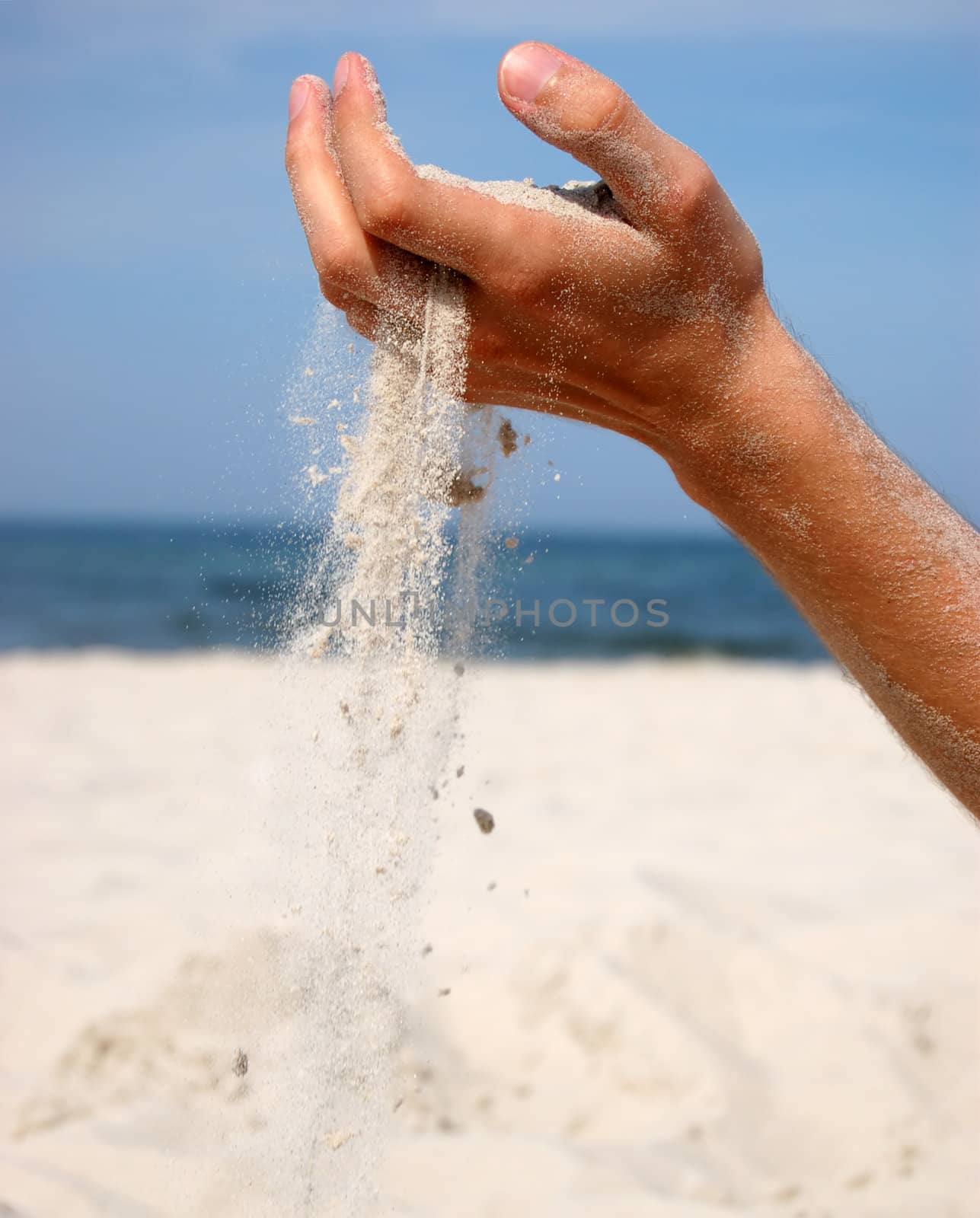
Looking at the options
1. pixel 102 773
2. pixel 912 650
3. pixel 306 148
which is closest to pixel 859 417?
pixel 912 650

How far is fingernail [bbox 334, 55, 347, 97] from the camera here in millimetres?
1255

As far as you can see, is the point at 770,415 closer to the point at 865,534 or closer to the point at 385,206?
the point at 865,534

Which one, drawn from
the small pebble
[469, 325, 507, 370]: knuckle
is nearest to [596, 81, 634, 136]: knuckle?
[469, 325, 507, 370]: knuckle

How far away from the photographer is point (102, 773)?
14.6 feet

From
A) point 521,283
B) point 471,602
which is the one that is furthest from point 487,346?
point 471,602

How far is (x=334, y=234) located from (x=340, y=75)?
8.6 inches

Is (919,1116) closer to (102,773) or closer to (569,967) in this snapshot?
(569,967)

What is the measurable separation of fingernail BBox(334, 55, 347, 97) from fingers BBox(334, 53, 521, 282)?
6 cm

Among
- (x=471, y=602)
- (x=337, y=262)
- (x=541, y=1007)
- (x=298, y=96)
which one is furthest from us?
(x=541, y=1007)

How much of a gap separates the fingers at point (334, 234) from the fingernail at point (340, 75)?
36mm

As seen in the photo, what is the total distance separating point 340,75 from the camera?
50.0 inches

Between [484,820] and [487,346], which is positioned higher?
[487,346]

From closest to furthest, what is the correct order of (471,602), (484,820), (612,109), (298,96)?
(612,109) → (298,96) → (471,602) → (484,820)

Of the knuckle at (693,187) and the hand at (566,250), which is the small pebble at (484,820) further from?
the knuckle at (693,187)
